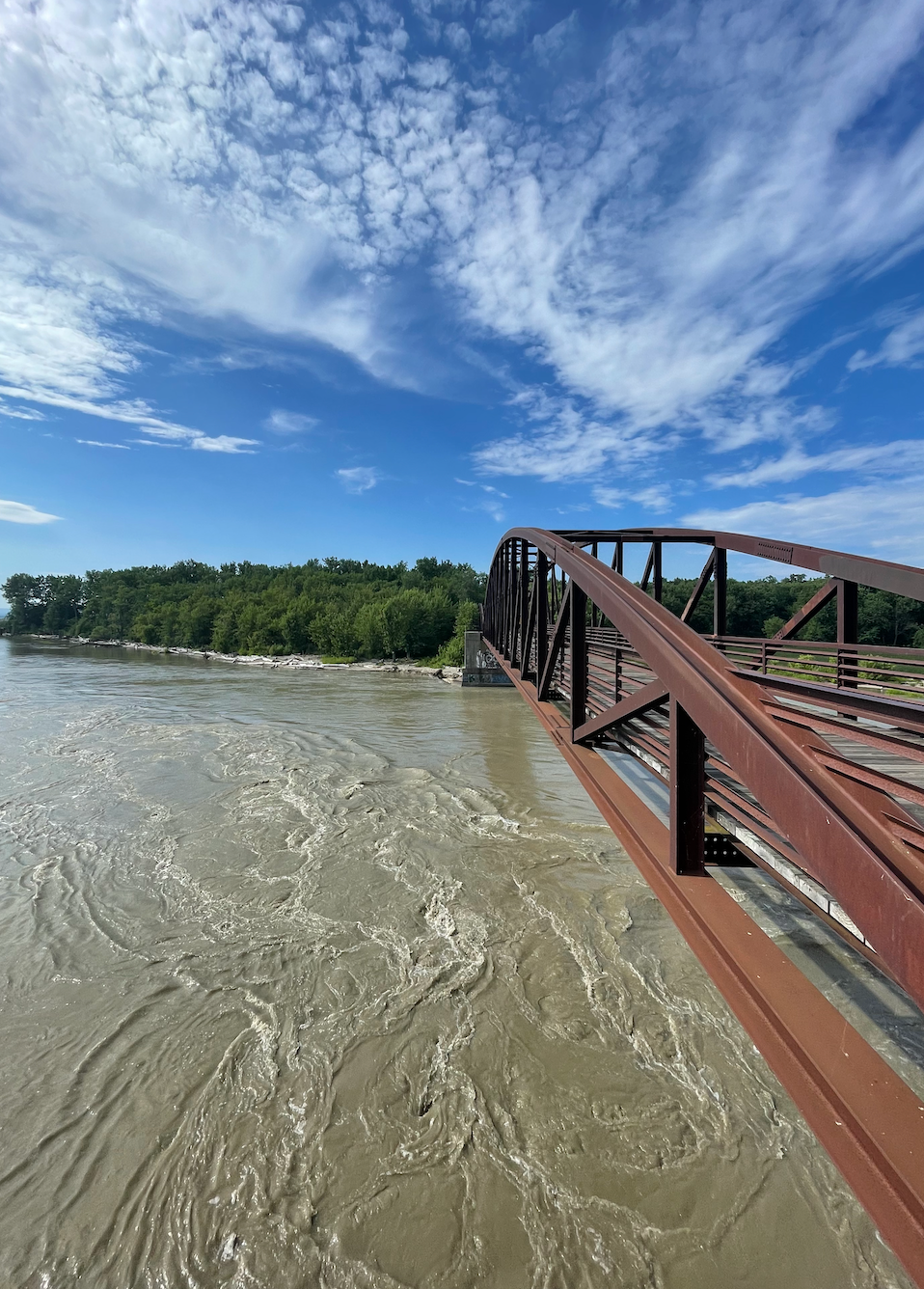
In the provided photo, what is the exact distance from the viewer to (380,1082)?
5.05 meters

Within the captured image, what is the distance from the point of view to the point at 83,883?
8.78m

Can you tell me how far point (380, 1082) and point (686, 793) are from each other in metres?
3.85

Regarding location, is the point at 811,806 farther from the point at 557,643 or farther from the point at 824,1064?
the point at 557,643

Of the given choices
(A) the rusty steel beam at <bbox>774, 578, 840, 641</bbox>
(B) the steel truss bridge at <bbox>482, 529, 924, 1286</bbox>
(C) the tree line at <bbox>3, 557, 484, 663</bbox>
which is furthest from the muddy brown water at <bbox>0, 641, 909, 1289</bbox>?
(C) the tree line at <bbox>3, 557, 484, 663</bbox>

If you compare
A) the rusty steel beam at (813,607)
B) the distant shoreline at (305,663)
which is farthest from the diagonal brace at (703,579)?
the distant shoreline at (305,663)

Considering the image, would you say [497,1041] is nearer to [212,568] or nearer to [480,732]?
[480,732]

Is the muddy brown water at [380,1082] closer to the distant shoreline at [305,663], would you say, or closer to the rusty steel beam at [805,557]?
the rusty steel beam at [805,557]

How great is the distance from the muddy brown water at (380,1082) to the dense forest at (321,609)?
38.0 m

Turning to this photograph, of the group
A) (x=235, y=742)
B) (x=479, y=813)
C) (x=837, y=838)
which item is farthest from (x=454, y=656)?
(x=837, y=838)

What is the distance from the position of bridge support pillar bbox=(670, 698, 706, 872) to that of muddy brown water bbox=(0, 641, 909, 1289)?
2635 millimetres

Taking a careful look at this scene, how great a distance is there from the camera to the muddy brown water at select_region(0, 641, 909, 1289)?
3.82 metres

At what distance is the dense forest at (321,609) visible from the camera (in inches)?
1998

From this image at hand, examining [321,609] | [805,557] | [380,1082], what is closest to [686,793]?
[380,1082]

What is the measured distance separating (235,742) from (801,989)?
18103 millimetres
